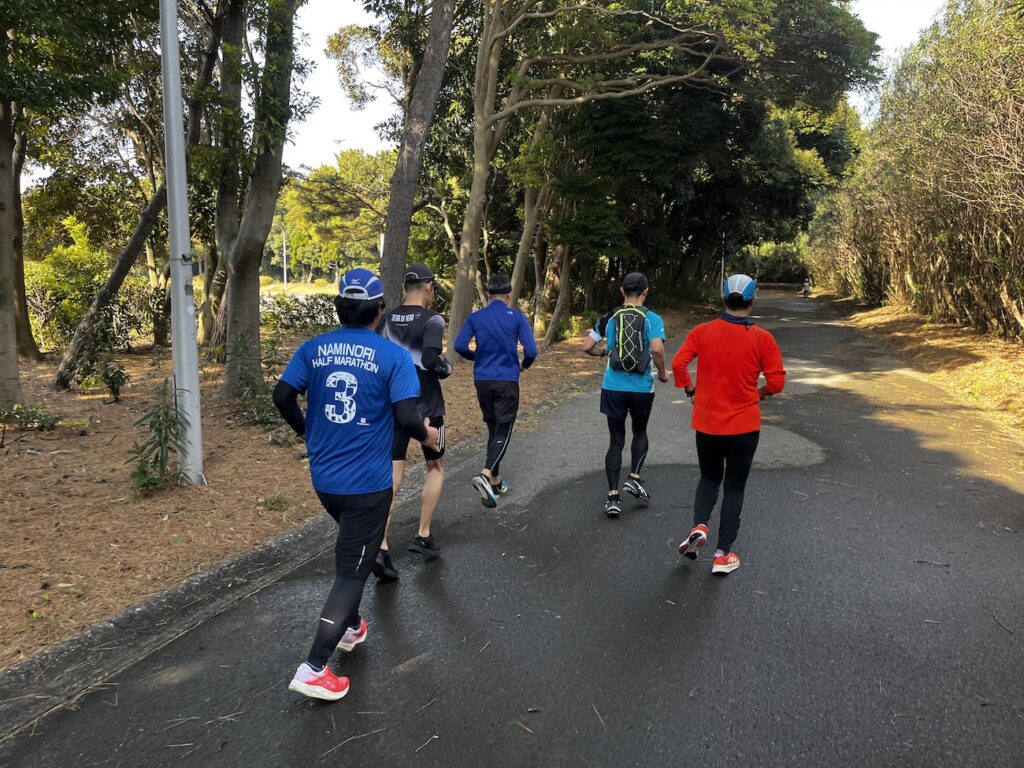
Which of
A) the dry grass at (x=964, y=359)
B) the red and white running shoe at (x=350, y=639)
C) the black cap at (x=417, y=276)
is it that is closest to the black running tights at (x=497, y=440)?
the black cap at (x=417, y=276)

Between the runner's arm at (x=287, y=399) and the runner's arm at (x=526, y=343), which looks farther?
the runner's arm at (x=526, y=343)

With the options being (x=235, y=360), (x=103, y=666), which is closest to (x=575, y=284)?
(x=235, y=360)

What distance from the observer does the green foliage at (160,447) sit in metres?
5.29

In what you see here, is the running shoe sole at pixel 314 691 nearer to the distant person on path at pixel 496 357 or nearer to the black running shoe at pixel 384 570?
the black running shoe at pixel 384 570

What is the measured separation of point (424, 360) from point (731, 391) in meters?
1.95

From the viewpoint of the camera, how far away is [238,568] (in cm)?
442

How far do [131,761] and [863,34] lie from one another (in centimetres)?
1854

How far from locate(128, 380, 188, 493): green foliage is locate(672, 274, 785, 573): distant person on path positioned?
13.0ft

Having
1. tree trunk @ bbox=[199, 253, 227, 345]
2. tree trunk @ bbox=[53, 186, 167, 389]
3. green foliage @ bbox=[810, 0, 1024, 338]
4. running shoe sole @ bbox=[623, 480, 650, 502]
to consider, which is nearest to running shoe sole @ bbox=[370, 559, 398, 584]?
running shoe sole @ bbox=[623, 480, 650, 502]

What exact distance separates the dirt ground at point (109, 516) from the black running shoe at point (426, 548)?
1.16 meters

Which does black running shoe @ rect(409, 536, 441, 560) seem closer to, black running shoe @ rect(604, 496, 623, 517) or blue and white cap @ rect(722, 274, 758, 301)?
black running shoe @ rect(604, 496, 623, 517)

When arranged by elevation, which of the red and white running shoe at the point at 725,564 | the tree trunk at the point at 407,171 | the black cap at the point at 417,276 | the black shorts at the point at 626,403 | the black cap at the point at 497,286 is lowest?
the red and white running shoe at the point at 725,564

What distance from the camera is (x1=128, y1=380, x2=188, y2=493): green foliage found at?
529 cm

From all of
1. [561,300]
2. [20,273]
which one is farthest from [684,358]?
[561,300]
